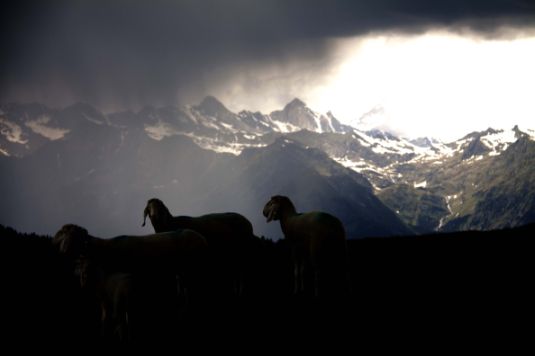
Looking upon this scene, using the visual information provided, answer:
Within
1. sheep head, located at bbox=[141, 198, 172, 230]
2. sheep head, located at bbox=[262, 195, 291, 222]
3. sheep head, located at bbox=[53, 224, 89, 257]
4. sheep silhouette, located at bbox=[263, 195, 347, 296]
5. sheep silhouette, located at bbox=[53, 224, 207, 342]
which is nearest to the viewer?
sheep silhouette, located at bbox=[53, 224, 207, 342]

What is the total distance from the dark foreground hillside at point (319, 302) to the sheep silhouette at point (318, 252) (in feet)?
2.44

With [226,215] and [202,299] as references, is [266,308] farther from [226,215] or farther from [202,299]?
[226,215]

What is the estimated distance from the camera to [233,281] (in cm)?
2741

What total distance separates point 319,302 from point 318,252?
2791 millimetres

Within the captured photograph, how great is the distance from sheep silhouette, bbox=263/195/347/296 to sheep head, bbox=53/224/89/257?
7.27 meters

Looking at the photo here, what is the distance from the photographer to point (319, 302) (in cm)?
2344

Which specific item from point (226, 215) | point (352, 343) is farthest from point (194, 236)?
point (352, 343)

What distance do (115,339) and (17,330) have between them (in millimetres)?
3029

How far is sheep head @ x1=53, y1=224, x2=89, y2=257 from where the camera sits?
22.7 meters

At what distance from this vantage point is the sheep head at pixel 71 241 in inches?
892

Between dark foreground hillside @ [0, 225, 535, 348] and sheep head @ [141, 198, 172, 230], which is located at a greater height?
sheep head @ [141, 198, 172, 230]

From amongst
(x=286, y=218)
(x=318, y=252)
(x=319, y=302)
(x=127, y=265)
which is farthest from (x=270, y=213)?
(x=127, y=265)

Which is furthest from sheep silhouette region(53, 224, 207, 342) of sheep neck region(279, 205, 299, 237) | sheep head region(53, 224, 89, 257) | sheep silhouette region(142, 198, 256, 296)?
sheep neck region(279, 205, 299, 237)

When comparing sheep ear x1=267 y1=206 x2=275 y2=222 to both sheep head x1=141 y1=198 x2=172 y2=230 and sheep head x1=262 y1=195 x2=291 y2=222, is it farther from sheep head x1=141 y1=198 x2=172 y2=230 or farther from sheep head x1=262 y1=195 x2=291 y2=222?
sheep head x1=141 y1=198 x2=172 y2=230
